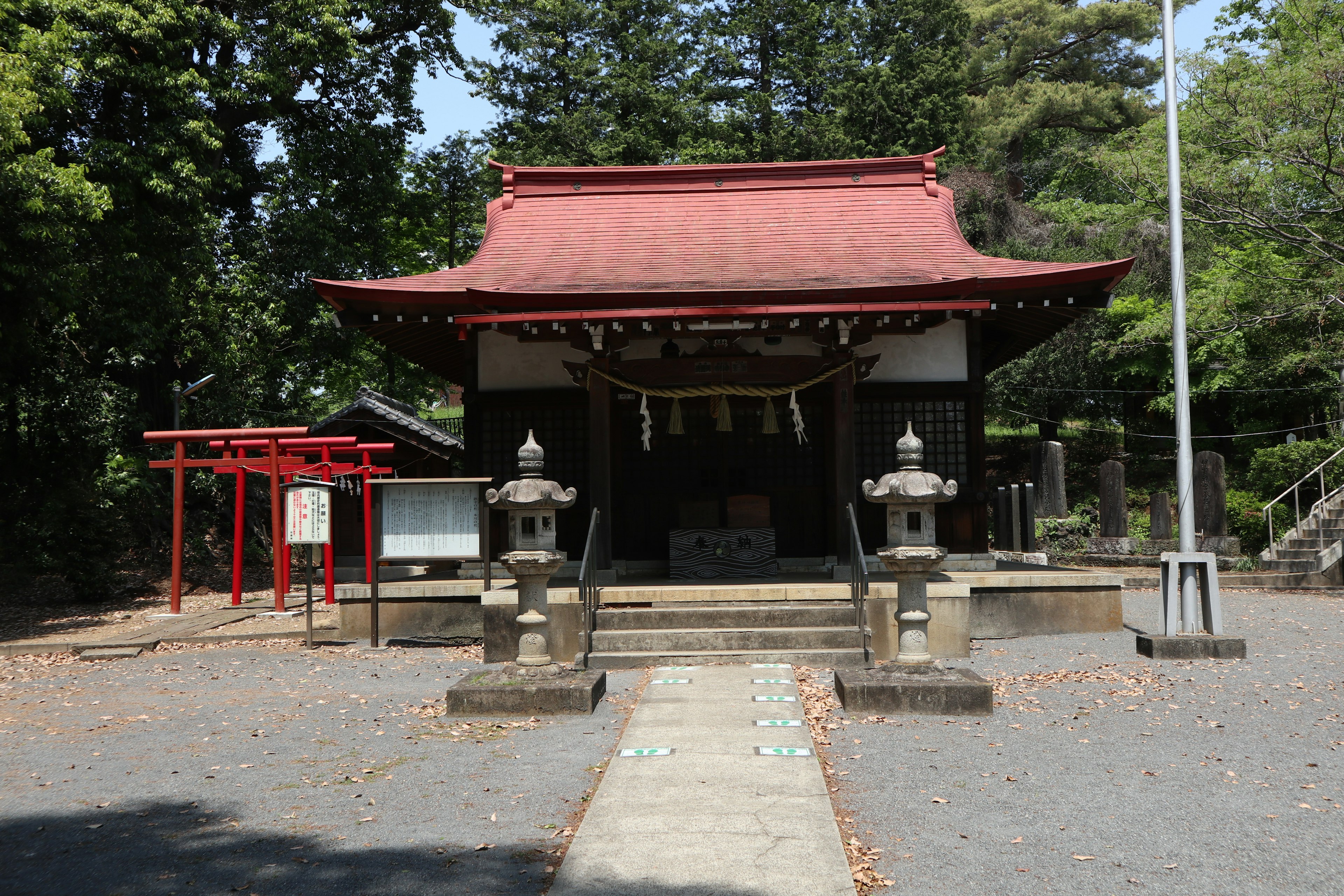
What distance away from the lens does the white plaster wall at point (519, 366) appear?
11633mm

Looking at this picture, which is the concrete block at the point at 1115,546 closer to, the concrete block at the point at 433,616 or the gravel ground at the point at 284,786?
the concrete block at the point at 433,616

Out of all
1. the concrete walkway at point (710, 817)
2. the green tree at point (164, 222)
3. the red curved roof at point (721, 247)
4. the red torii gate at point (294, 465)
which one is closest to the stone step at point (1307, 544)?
the red curved roof at point (721, 247)

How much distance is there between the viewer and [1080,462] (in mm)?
27656

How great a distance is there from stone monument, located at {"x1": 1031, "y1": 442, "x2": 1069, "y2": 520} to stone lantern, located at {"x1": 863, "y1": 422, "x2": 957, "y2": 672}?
1542cm

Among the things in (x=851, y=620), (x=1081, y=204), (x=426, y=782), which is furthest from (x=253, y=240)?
(x=1081, y=204)

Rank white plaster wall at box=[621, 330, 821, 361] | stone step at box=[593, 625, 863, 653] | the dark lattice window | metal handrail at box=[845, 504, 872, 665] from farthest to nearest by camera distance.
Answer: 1. the dark lattice window
2. white plaster wall at box=[621, 330, 821, 361]
3. stone step at box=[593, 625, 863, 653]
4. metal handrail at box=[845, 504, 872, 665]

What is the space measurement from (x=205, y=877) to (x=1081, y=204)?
27.5 metres

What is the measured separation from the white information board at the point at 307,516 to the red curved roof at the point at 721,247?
2.10m

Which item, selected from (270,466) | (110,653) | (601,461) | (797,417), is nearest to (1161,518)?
(797,417)

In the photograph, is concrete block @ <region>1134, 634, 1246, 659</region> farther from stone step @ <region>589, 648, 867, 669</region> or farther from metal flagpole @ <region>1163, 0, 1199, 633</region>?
stone step @ <region>589, 648, 867, 669</region>

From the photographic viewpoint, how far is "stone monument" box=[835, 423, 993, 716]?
6.77 metres

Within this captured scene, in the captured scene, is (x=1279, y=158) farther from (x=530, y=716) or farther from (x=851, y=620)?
(x=530, y=716)

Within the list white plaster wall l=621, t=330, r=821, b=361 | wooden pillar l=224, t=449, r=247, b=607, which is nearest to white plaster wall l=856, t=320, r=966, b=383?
white plaster wall l=621, t=330, r=821, b=361

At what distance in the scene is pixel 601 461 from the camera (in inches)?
405
